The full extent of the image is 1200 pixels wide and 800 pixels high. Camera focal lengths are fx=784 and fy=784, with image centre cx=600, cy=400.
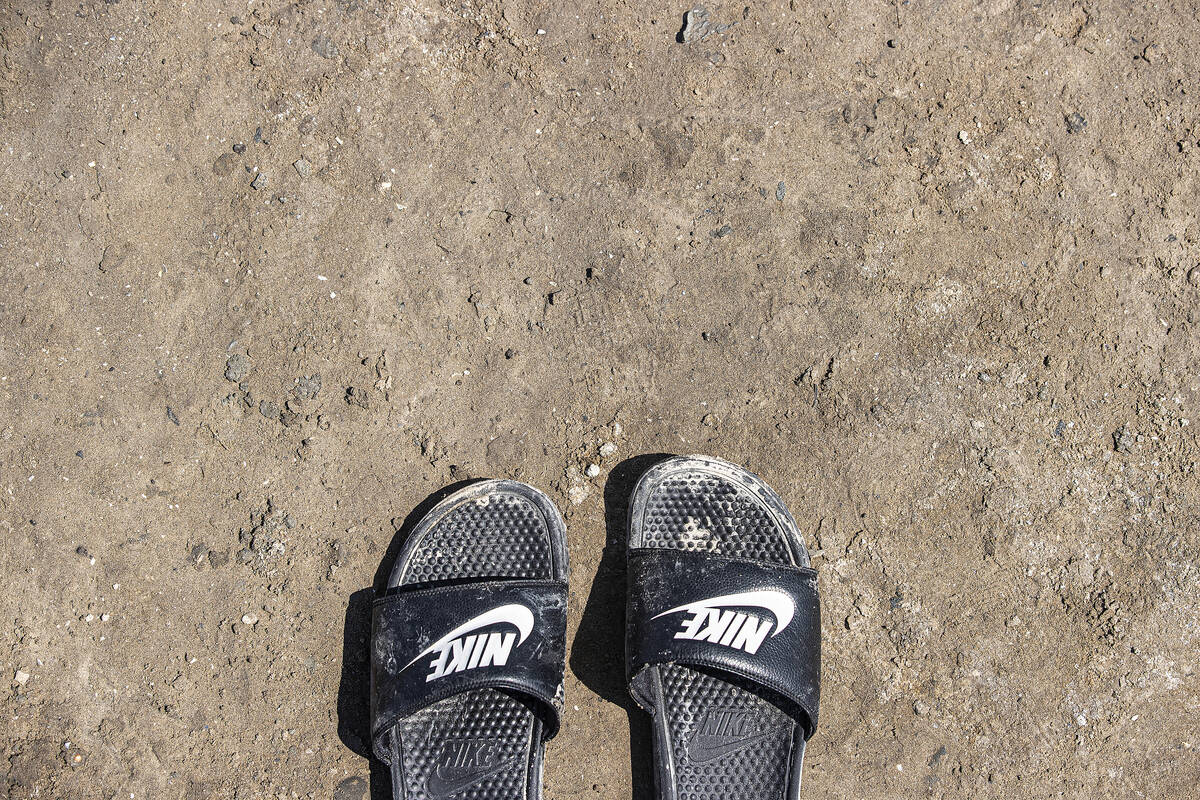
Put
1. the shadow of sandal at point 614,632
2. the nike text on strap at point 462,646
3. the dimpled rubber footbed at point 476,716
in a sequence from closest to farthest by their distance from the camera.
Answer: the nike text on strap at point 462,646
the dimpled rubber footbed at point 476,716
the shadow of sandal at point 614,632

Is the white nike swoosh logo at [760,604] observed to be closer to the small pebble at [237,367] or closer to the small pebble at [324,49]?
the small pebble at [237,367]

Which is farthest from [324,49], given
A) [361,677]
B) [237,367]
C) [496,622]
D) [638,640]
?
[638,640]

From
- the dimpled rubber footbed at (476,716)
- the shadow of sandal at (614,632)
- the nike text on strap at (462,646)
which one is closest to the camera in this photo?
the nike text on strap at (462,646)

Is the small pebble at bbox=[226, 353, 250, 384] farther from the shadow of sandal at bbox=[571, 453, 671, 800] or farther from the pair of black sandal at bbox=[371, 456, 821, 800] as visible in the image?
the shadow of sandal at bbox=[571, 453, 671, 800]

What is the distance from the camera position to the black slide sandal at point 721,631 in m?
2.37

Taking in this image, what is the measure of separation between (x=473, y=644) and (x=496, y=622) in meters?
0.09

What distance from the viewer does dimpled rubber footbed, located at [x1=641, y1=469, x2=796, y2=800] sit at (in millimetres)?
2490

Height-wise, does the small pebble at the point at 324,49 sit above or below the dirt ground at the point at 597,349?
above

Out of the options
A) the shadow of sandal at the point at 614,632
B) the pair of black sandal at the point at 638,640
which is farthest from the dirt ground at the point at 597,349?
the pair of black sandal at the point at 638,640

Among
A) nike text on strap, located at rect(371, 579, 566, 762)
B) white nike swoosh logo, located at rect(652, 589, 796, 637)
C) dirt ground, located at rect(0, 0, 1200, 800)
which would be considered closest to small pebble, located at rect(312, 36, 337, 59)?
dirt ground, located at rect(0, 0, 1200, 800)

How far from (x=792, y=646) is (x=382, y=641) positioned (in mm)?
1251

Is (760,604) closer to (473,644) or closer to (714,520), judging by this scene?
(714,520)

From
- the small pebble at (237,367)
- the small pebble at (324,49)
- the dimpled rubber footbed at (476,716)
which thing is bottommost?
the dimpled rubber footbed at (476,716)

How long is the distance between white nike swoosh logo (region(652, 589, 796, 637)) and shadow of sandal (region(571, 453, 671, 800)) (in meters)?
0.26
